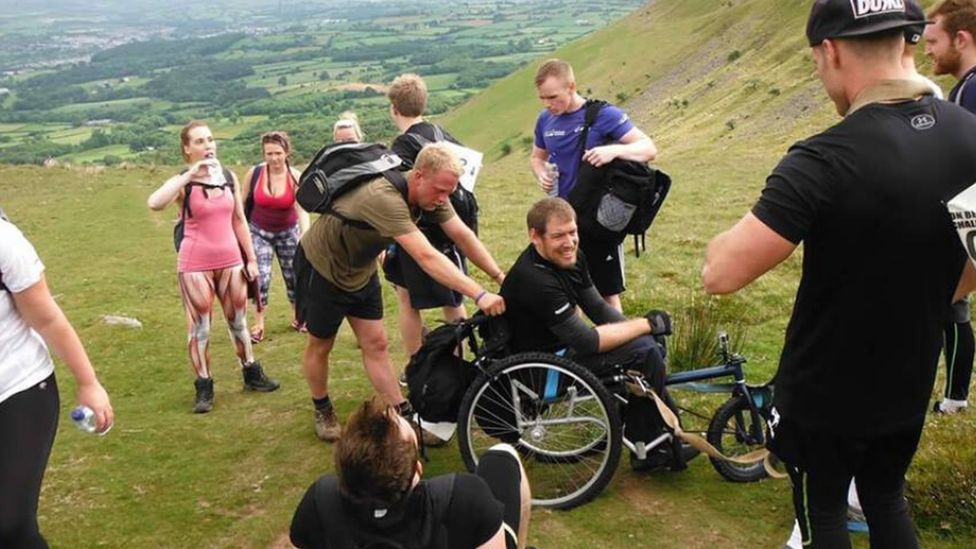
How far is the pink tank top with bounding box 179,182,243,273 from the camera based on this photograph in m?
6.50

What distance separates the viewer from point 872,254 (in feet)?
8.80

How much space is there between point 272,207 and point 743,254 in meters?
6.14

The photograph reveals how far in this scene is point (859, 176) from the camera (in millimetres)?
2572

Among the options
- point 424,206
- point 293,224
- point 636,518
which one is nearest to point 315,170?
point 424,206

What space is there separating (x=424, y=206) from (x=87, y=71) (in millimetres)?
145685

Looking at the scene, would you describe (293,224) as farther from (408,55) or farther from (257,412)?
(408,55)

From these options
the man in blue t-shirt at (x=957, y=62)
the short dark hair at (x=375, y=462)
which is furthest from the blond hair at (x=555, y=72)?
the short dark hair at (x=375, y=462)

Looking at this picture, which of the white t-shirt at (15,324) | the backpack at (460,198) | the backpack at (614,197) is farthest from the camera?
the backpack at (460,198)

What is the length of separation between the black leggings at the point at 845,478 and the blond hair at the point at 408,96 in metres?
4.04

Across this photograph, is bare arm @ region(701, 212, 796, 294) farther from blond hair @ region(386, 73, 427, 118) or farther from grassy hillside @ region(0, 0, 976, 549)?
blond hair @ region(386, 73, 427, 118)

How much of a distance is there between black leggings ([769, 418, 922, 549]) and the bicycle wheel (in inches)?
64.0

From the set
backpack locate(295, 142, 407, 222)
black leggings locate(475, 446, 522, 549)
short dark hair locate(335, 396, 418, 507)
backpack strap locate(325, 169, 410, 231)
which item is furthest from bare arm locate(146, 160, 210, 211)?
short dark hair locate(335, 396, 418, 507)

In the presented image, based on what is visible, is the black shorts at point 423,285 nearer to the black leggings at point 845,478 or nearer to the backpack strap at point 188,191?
the backpack strap at point 188,191

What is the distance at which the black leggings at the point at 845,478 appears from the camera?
3.00m
